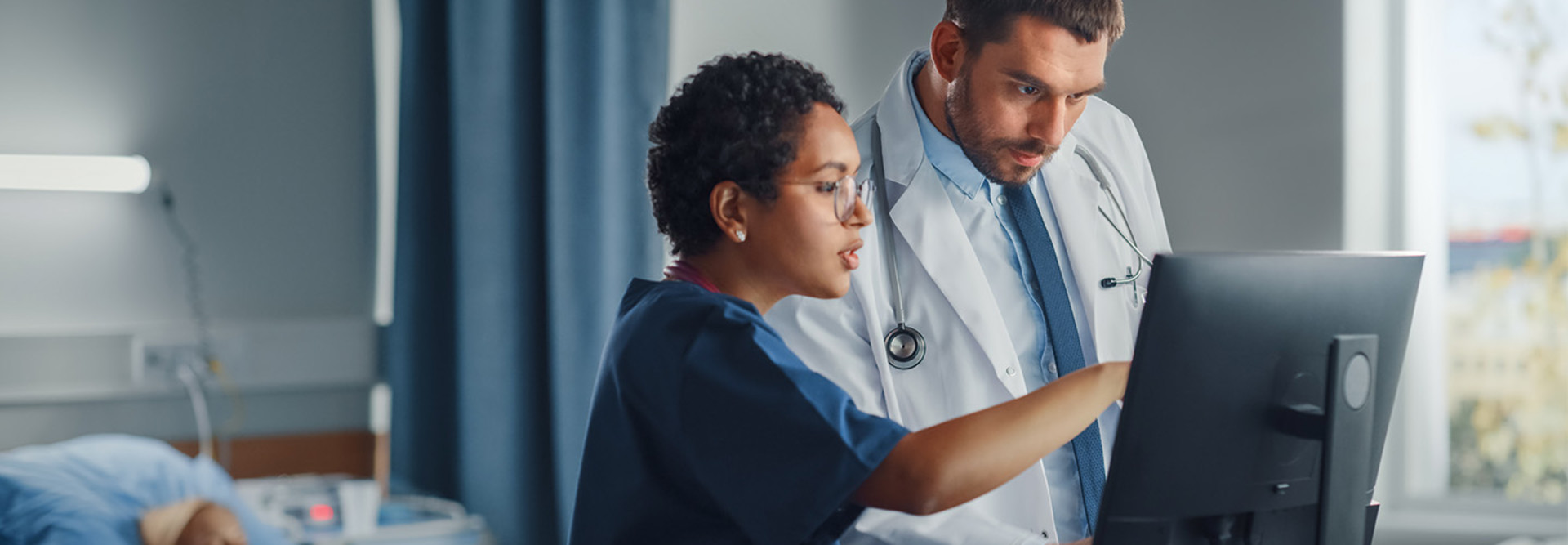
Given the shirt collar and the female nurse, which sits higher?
the shirt collar

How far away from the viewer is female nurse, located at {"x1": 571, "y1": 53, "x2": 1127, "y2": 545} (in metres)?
0.81

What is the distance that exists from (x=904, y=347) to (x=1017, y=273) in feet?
0.71

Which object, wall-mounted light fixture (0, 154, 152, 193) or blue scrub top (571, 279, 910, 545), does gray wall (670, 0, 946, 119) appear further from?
blue scrub top (571, 279, 910, 545)

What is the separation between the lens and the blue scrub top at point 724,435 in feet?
2.68

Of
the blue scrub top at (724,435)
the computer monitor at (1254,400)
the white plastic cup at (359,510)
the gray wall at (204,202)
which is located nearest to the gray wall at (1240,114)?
the computer monitor at (1254,400)

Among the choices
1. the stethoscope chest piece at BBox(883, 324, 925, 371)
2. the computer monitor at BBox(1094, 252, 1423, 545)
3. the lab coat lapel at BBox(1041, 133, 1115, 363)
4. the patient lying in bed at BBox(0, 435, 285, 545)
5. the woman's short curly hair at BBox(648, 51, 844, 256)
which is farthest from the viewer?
the patient lying in bed at BBox(0, 435, 285, 545)

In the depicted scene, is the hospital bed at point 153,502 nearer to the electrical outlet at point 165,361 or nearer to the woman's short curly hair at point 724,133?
the electrical outlet at point 165,361

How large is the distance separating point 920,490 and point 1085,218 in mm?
713

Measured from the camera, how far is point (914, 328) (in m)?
1.29

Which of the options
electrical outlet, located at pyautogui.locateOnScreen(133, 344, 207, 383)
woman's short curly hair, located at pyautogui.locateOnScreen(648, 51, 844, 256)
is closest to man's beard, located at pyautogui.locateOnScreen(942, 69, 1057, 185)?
woman's short curly hair, located at pyautogui.locateOnScreen(648, 51, 844, 256)

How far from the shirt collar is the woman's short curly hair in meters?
0.40

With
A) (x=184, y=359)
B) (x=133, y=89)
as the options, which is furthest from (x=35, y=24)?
(x=184, y=359)

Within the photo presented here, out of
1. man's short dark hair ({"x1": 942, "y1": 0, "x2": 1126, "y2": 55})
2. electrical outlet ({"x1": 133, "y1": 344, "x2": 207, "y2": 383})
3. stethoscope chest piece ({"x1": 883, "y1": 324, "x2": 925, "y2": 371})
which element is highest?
man's short dark hair ({"x1": 942, "y1": 0, "x2": 1126, "y2": 55})

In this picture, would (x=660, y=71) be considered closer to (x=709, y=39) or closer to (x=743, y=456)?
(x=709, y=39)
